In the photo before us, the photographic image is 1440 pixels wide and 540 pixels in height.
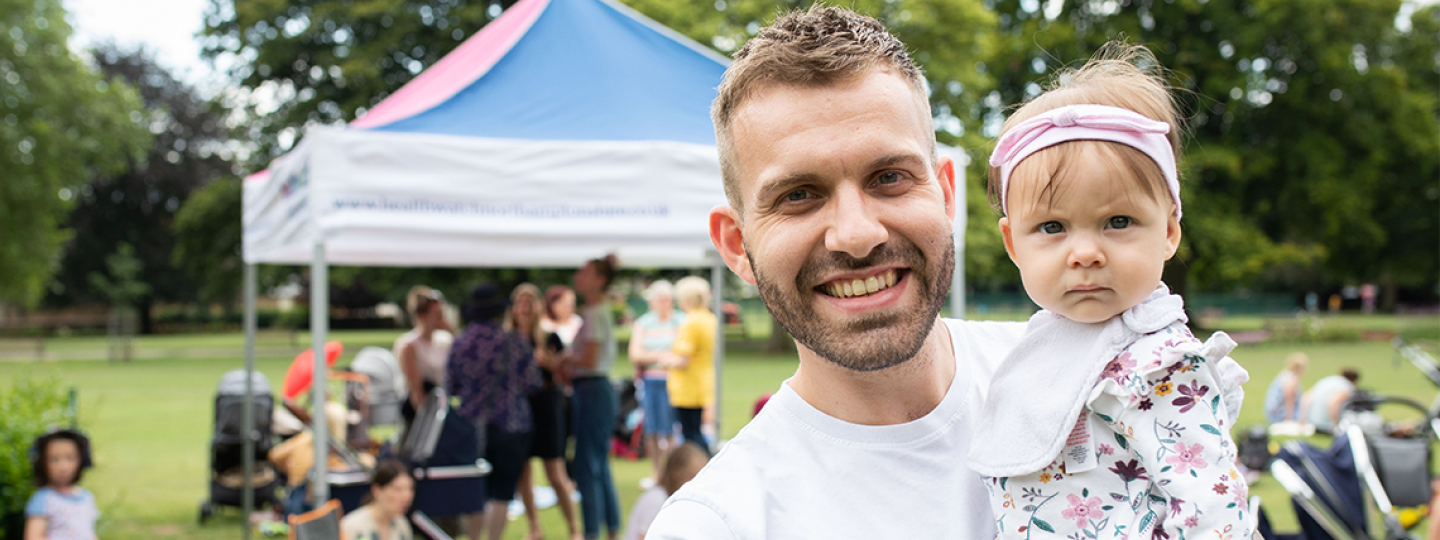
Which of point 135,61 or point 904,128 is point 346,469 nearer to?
point 904,128

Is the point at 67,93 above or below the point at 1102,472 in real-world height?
above

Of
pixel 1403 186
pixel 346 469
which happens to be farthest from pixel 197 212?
pixel 1403 186

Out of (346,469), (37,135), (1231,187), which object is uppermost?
(37,135)

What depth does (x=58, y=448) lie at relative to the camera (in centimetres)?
584

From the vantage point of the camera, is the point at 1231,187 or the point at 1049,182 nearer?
the point at 1049,182

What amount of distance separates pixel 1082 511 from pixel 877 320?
15.6 inches

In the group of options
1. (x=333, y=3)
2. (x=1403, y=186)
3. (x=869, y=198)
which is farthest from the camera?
(x=1403, y=186)

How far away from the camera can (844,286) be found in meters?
1.33

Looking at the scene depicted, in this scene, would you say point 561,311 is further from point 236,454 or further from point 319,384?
point 319,384

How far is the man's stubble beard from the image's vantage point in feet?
4.38

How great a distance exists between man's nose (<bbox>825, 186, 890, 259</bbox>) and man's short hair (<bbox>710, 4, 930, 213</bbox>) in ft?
0.52

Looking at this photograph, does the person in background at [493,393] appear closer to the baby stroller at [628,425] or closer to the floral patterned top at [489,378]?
the floral patterned top at [489,378]

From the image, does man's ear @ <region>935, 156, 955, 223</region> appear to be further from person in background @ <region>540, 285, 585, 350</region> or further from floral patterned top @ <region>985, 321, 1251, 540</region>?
person in background @ <region>540, 285, 585, 350</region>

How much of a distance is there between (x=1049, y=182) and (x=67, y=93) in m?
30.0
